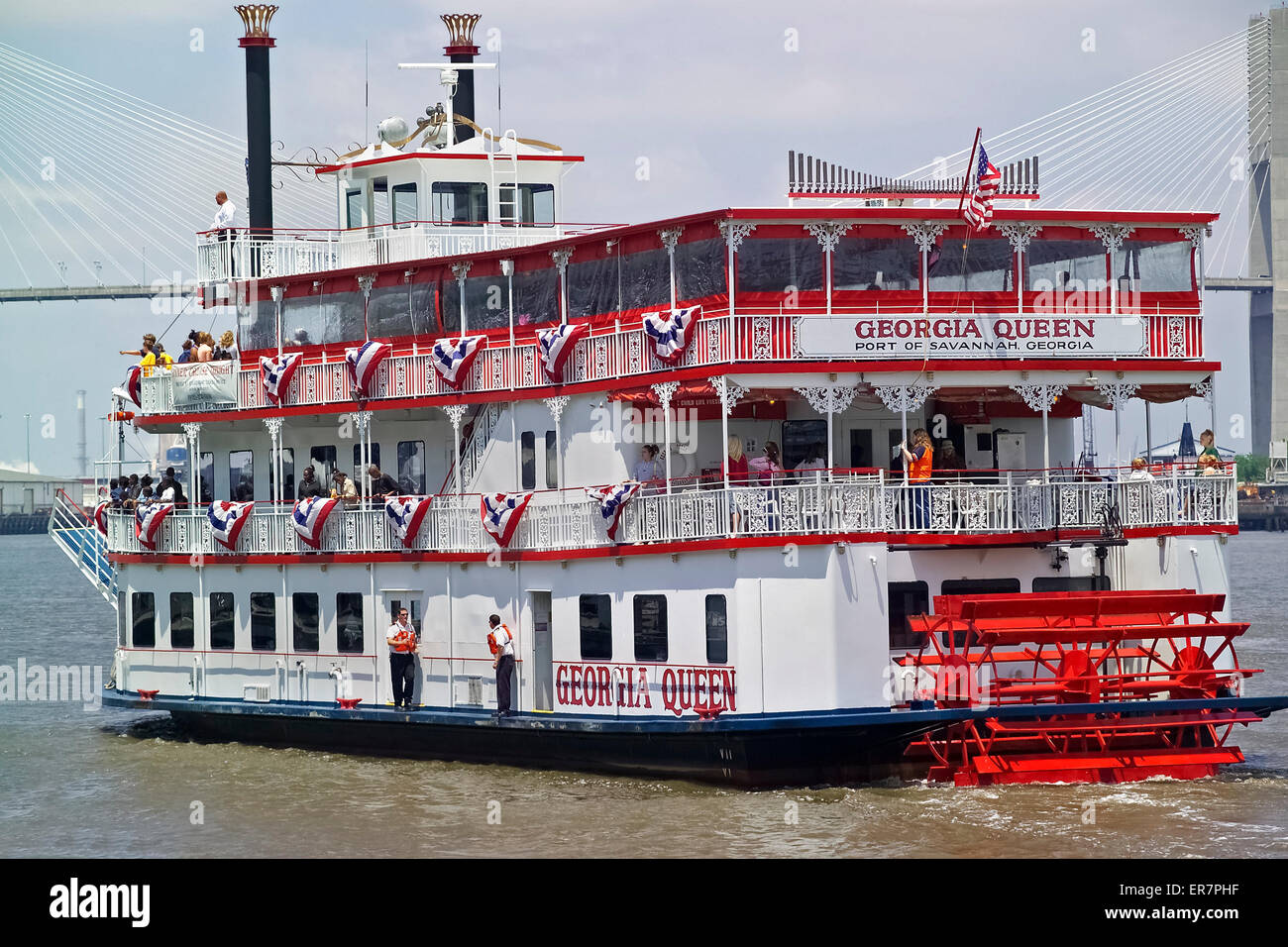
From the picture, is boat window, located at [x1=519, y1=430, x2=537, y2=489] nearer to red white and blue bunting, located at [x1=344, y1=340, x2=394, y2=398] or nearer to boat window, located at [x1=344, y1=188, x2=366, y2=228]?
red white and blue bunting, located at [x1=344, y1=340, x2=394, y2=398]

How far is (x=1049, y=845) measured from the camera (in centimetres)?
1992

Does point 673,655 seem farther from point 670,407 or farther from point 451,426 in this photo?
point 451,426

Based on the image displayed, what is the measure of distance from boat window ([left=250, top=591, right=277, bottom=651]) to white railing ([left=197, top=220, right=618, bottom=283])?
4.91 m

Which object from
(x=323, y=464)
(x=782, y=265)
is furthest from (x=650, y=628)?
(x=323, y=464)

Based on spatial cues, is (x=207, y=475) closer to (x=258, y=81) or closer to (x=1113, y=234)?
(x=258, y=81)

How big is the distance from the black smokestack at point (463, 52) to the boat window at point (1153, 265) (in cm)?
1427

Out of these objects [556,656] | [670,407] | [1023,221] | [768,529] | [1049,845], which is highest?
[1023,221]

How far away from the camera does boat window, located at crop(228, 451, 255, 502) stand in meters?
30.2

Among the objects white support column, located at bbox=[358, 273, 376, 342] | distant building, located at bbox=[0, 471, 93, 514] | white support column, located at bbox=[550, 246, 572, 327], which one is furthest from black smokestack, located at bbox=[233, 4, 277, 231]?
distant building, located at bbox=[0, 471, 93, 514]

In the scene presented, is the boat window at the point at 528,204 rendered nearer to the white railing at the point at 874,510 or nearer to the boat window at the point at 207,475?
the boat window at the point at 207,475

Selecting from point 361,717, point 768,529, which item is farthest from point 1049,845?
point 361,717

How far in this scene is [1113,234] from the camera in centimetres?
2398

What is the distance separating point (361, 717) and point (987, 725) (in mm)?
8745
